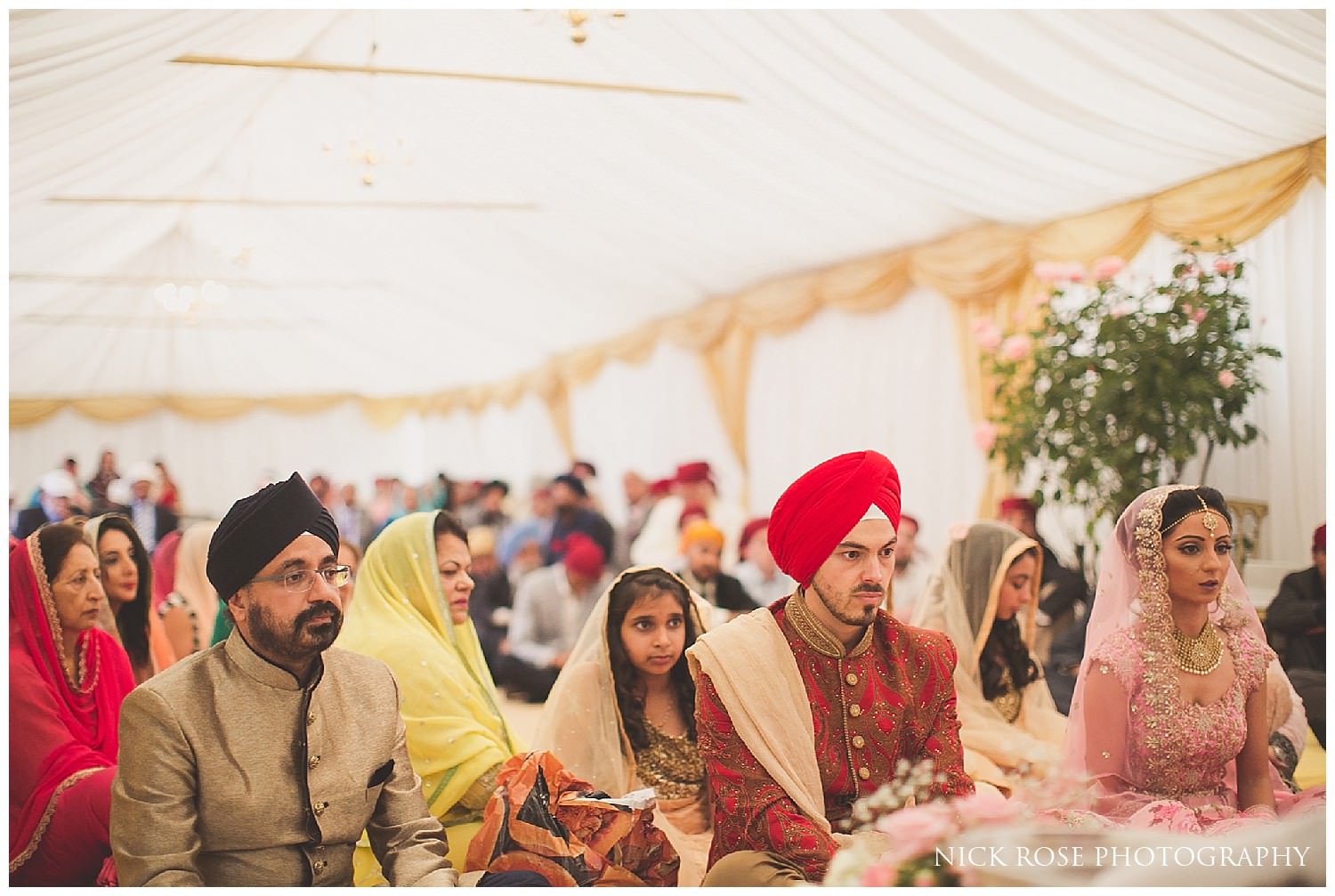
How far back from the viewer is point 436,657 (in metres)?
3.04

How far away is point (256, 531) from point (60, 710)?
98 centimetres

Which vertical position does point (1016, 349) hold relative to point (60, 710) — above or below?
above

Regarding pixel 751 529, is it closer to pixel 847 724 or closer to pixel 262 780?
pixel 847 724

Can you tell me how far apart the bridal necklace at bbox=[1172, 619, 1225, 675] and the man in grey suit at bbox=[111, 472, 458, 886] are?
1.57 meters

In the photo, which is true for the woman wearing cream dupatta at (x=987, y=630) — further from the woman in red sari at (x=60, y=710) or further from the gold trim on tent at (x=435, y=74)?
the gold trim on tent at (x=435, y=74)

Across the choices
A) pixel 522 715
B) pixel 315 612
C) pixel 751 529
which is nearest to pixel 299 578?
pixel 315 612

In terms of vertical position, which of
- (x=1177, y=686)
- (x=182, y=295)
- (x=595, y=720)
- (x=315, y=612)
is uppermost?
(x=182, y=295)

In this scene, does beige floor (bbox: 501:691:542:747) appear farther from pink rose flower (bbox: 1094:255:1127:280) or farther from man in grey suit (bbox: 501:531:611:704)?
pink rose flower (bbox: 1094:255:1127:280)

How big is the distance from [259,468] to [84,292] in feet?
22.9

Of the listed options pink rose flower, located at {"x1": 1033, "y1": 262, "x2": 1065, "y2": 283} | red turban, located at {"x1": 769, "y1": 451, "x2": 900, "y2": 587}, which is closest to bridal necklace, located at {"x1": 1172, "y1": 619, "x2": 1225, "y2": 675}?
red turban, located at {"x1": 769, "y1": 451, "x2": 900, "y2": 587}

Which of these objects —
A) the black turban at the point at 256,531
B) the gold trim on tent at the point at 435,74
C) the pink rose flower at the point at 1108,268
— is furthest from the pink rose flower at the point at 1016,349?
the black turban at the point at 256,531

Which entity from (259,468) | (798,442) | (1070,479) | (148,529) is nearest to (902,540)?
(1070,479)

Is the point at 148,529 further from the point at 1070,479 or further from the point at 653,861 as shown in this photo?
the point at 653,861

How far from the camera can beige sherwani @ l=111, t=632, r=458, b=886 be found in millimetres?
2090
